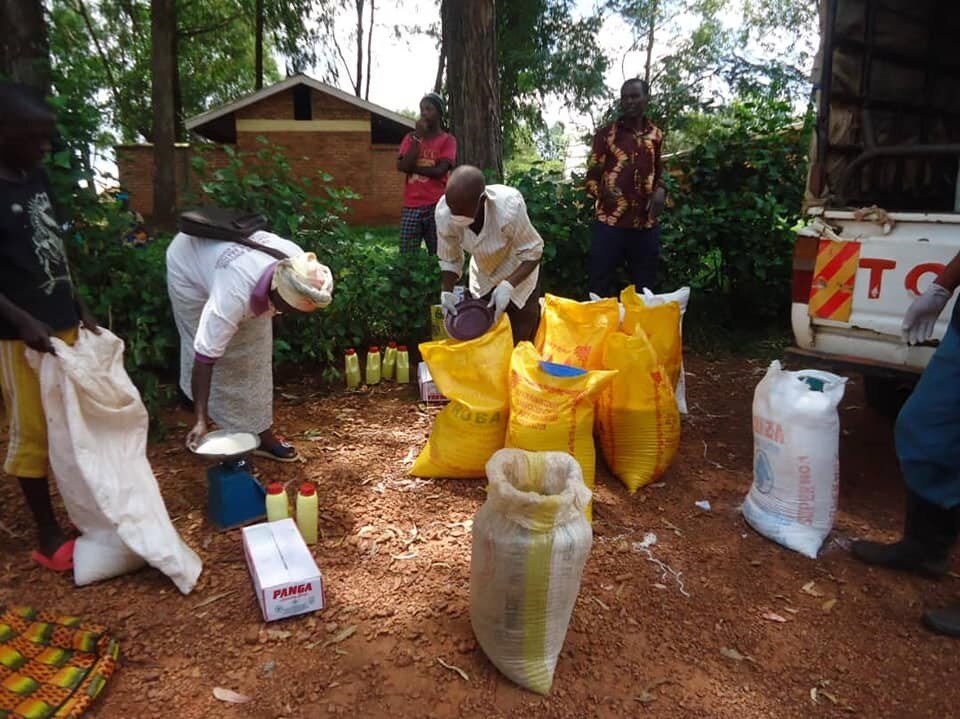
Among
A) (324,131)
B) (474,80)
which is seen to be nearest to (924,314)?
(474,80)

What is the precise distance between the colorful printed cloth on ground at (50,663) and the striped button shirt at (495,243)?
229cm

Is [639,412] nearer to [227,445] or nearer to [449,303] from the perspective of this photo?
[449,303]

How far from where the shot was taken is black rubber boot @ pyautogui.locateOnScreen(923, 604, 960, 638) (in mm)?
2096

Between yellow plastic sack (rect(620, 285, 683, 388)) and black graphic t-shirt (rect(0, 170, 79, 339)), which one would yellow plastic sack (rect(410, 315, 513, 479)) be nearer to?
yellow plastic sack (rect(620, 285, 683, 388))

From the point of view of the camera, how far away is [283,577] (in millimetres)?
2115

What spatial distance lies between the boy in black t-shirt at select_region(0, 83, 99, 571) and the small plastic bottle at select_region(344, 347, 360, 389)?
198 centimetres

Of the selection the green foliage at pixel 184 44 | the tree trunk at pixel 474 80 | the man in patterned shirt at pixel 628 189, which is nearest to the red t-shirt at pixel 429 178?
the tree trunk at pixel 474 80

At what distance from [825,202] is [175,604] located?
3.22m

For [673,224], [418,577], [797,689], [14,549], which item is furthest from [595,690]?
[673,224]

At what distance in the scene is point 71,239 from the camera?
10.5 ft

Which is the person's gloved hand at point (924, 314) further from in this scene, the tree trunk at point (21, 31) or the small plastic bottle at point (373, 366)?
the tree trunk at point (21, 31)

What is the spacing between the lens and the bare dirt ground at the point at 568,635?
184cm

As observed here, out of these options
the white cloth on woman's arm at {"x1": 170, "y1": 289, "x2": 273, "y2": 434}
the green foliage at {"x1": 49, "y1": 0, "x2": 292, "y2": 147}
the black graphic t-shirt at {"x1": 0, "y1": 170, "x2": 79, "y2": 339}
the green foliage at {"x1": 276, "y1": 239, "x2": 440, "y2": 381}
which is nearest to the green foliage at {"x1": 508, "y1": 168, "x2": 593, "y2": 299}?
the green foliage at {"x1": 276, "y1": 239, "x2": 440, "y2": 381}

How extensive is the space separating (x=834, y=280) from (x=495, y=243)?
158cm
